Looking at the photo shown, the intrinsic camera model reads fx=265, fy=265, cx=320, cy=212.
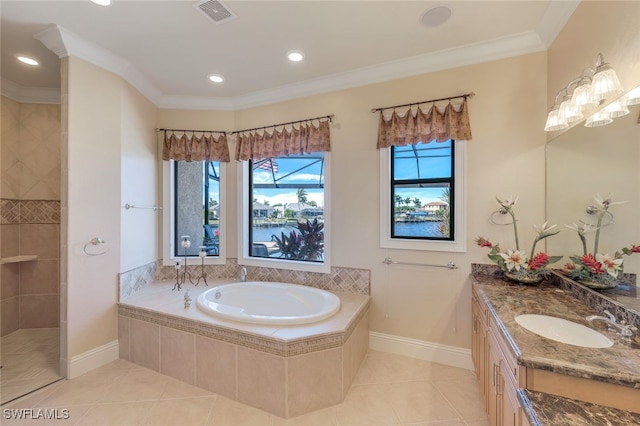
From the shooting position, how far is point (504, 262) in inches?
81.6

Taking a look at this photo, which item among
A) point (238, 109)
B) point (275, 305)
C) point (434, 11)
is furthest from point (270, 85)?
point (275, 305)

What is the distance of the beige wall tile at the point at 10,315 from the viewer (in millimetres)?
2847

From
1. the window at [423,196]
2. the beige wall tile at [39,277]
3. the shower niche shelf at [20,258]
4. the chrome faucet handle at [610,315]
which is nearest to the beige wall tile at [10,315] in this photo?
the beige wall tile at [39,277]

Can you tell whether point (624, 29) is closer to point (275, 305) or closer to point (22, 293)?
point (275, 305)

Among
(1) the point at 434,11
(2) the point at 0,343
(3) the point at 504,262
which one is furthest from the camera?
(2) the point at 0,343

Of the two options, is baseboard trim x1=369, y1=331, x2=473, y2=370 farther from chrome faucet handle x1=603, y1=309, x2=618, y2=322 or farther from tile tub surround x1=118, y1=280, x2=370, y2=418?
chrome faucet handle x1=603, y1=309, x2=618, y2=322

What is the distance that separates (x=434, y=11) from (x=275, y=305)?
2.99 meters

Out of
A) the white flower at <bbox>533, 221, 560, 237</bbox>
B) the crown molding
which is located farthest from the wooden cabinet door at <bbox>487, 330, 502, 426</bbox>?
the crown molding

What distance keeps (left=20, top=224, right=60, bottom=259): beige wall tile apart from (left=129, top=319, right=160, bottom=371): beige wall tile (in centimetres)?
157

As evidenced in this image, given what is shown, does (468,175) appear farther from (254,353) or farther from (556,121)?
(254,353)

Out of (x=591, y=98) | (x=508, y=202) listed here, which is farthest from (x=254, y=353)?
(x=591, y=98)

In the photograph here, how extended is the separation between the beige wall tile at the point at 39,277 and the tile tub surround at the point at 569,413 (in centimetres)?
436

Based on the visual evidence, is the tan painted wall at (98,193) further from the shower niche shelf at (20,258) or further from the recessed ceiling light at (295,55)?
the recessed ceiling light at (295,55)

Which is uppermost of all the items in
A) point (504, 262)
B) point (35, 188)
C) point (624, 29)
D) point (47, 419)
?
point (624, 29)
